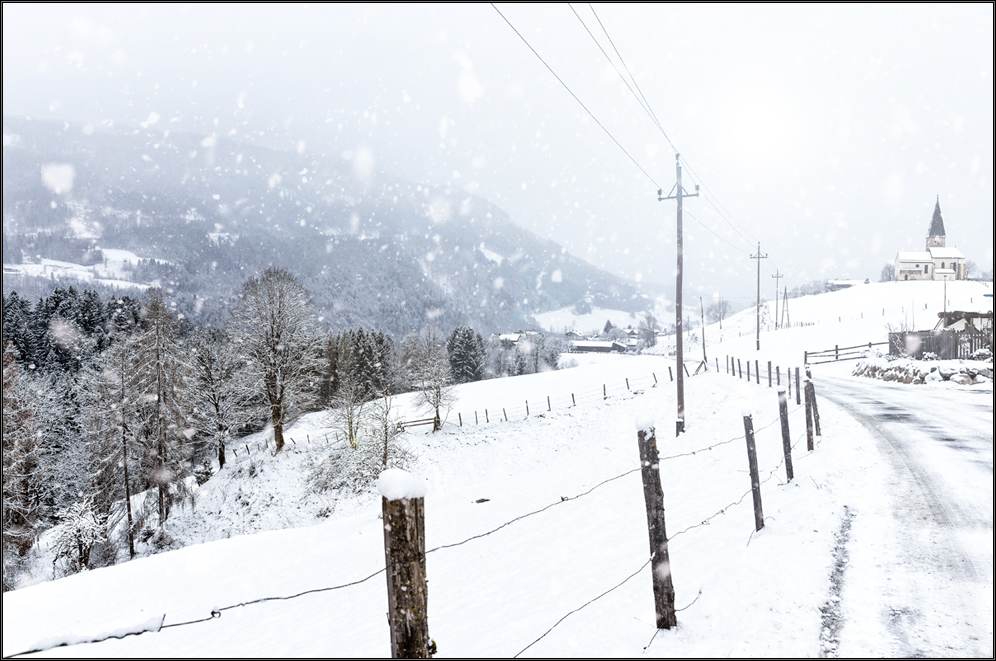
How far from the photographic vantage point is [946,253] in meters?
95.1

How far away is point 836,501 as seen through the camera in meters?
6.90

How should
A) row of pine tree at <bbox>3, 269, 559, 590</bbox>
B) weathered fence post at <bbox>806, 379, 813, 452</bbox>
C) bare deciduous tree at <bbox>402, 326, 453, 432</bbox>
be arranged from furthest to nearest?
bare deciduous tree at <bbox>402, 326, 453, 432</bbox> < row of pine tree at <bbox>3, 269, 559, 590</bbox> < weathered fence post at <bbox>806, 379, 813, 452</bbox>

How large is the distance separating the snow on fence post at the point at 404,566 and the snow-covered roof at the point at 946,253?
131 m

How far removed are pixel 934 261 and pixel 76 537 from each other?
13467cm

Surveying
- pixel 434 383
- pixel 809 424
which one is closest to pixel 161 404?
pixel 434 383

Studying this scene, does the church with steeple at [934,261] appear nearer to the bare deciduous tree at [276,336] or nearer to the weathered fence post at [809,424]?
the weathered fence post at [809,424]

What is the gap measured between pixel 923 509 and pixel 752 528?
240 cm

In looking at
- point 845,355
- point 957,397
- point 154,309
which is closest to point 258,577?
point 154,309

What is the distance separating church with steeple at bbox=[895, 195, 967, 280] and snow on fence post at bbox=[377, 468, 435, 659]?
124167 mm

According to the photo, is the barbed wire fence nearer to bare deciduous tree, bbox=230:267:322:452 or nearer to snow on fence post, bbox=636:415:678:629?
snow on fence post, bbox=636:415:678:629

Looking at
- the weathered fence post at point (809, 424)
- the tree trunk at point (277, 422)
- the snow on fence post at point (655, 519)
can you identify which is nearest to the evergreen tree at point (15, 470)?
the tree trunk at point (277, 422)

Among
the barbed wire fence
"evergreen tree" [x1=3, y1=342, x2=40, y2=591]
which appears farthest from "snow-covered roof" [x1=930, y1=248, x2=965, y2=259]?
"evergreen tree" [x1=3, y1=342, x2=40, y2=591]

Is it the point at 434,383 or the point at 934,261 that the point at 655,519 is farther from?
the point at 934,261

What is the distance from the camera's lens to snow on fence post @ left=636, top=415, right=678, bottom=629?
3963 millimetres
